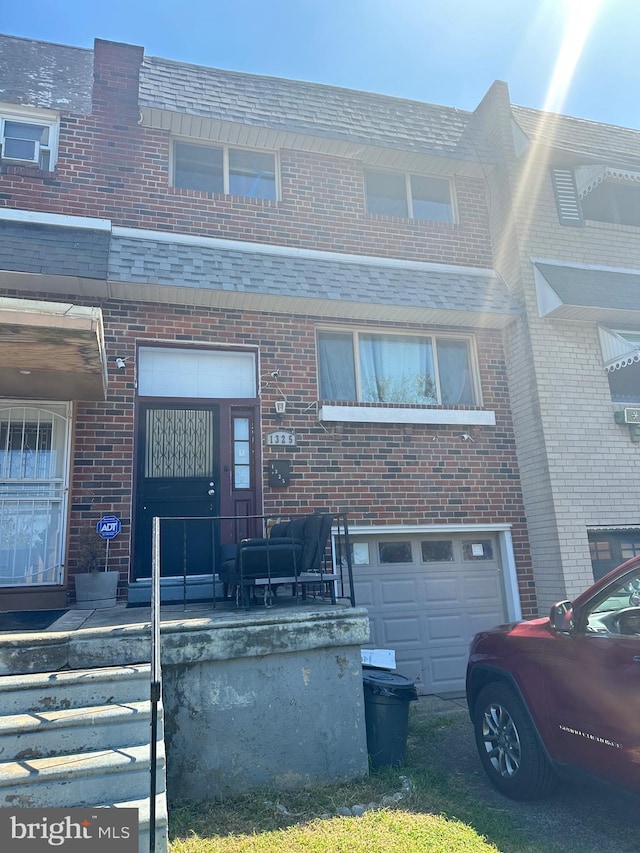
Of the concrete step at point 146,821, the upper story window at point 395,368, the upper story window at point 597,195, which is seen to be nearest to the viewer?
the concrete step at point 146,821

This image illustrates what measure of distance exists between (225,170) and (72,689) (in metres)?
6.88

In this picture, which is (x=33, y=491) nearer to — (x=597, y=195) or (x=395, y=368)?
(x=395, y=368)

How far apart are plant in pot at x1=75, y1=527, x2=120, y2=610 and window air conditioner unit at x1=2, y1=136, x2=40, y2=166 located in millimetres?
4819

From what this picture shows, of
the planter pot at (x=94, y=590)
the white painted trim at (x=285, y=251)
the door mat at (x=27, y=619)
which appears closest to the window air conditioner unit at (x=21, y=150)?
the white painted trim at (x=285, y=251)

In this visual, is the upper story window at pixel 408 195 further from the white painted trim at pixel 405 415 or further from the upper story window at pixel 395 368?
the white painted trim at pixel 405 415

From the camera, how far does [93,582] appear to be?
Answer: 611cm

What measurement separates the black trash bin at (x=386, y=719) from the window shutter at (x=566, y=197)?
7156mm

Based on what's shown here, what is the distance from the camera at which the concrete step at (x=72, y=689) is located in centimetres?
387

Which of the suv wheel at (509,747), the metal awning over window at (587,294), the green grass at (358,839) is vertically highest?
the metal awning over window at (587,294)

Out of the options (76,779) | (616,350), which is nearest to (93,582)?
(76,779)

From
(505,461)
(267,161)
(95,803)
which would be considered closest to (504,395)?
(505,461)

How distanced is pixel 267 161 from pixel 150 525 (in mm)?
5306

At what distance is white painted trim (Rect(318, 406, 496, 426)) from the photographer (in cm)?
770

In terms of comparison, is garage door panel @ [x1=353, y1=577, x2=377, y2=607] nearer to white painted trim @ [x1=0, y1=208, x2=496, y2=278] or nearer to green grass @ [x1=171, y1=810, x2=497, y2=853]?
green grass @ [x1=171, y1=810, x2=497, y2=853]
